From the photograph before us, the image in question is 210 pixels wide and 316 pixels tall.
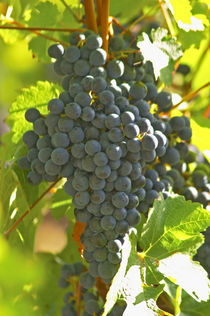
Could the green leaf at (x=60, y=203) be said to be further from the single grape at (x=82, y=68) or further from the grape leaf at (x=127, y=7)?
the grape leaf at (x=127, y=7)

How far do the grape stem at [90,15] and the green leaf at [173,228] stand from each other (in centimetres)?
35

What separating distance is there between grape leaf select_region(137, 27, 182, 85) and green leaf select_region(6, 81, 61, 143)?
0.20 meters

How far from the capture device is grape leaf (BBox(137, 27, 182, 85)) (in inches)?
26.8

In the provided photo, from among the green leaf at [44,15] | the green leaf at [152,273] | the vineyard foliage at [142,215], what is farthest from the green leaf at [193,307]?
the green leaf at [44,15]

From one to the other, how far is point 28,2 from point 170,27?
0.32 meters

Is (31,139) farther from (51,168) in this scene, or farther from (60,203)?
(60,203)

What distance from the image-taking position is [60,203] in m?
0.89

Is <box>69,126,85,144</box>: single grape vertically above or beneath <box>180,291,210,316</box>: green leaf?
above

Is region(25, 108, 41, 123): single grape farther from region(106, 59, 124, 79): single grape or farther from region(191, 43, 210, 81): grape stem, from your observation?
region(191, 43, 210, 81): grape stem

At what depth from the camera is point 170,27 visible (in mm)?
789

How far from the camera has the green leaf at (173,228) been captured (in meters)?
0.66

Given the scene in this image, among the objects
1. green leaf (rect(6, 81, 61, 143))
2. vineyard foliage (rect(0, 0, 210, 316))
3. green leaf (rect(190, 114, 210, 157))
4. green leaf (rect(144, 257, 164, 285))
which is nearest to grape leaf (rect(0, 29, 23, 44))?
vineyard foliage (rect(0, 0, 210, 316))

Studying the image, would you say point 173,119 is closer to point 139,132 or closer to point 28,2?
point 139,132

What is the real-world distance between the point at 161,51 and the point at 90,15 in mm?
149
